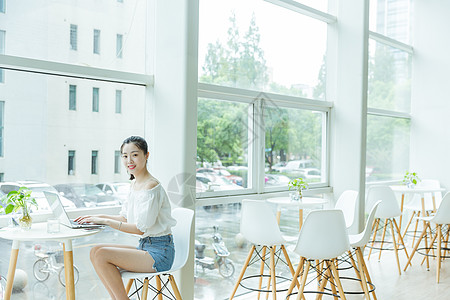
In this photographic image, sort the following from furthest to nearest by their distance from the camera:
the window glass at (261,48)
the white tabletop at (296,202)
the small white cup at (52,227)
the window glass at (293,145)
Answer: the window glass at (293,145) → the white tabletop at (296,202) → the window glass at (261,48) → the small white cup at (52,227)

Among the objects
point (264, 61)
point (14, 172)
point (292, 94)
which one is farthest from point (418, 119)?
point (14, 172)

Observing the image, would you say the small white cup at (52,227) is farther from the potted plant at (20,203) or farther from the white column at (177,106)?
the white column at (177,106)

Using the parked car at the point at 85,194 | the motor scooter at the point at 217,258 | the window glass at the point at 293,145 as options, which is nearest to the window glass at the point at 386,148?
the window glass at the point at 293,145

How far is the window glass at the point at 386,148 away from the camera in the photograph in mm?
6172

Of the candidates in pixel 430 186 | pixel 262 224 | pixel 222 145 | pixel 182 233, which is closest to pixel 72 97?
pixel 182 233

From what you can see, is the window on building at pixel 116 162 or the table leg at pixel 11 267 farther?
the window on building at pixel 116 162

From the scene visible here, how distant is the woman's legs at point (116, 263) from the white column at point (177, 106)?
775 mm

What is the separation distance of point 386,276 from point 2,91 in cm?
419

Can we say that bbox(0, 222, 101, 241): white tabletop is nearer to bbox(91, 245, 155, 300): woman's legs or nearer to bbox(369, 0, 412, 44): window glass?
bbox(91, 245, 155, 300): woman's legs

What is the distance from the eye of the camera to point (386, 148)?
6.48 metres

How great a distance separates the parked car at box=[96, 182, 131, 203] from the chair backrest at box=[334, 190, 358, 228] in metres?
2.22

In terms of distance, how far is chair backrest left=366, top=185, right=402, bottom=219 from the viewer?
5078mm

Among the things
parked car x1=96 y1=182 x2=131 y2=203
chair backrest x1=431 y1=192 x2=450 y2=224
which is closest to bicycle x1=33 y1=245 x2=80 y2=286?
parked car x1=96 y1=182 x2=131 y2=203

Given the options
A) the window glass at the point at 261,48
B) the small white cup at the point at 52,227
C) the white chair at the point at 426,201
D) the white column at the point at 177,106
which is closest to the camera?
the small white cup at the point at 52,227
